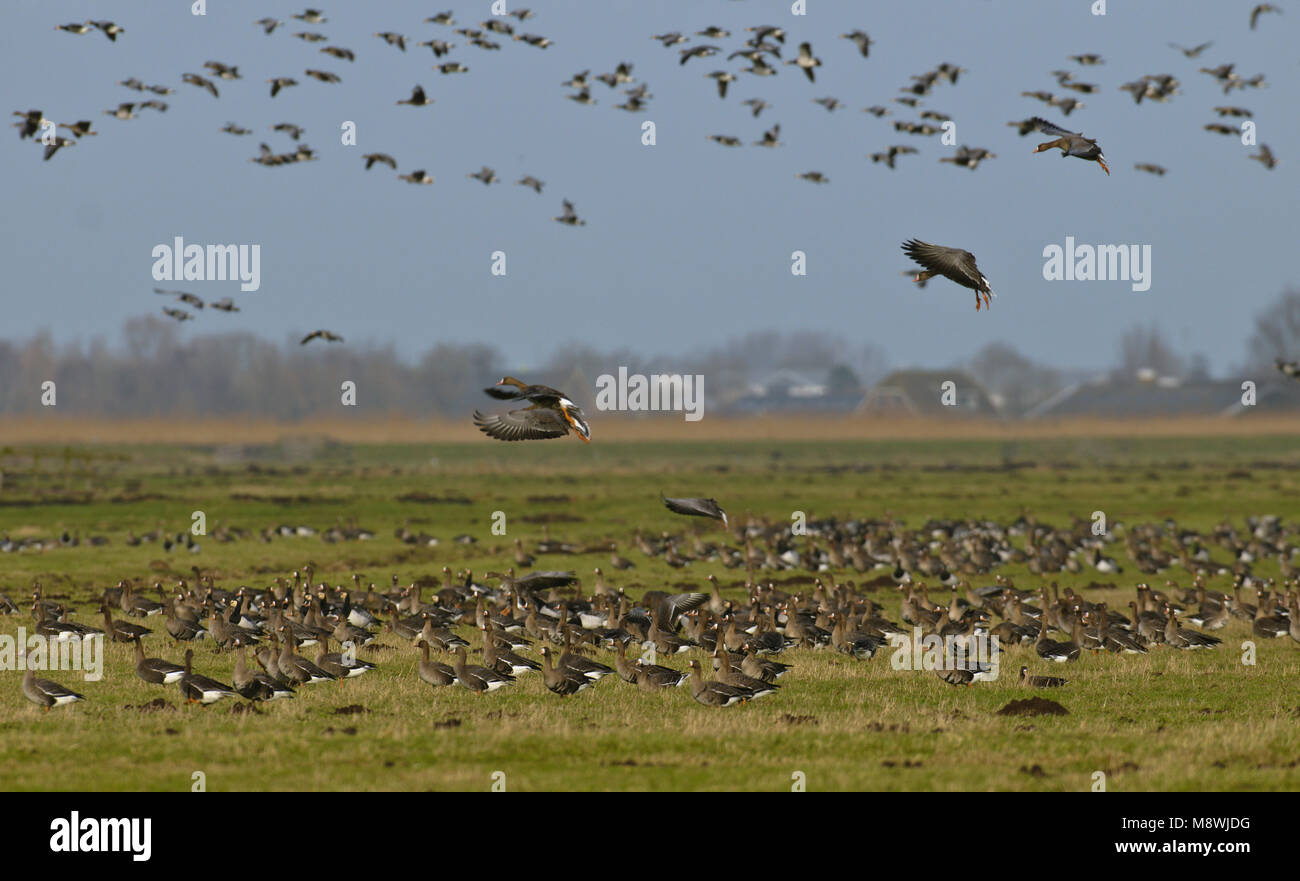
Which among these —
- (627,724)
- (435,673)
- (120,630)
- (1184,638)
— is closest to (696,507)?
(627,724)

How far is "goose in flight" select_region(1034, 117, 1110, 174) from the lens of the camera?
74.2 feet

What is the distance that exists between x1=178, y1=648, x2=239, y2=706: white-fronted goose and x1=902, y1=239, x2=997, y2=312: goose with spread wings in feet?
36.2

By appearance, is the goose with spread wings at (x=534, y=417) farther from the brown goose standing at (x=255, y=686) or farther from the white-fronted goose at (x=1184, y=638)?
the white-fronted goose at (x=1184, y=638)

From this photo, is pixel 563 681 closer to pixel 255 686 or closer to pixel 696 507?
pixel 696 507

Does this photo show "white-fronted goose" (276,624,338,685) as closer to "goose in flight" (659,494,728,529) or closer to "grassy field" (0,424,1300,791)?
"grassy field" (0,424,1300,791)

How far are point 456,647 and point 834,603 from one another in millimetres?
7683

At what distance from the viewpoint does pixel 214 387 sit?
175 meters

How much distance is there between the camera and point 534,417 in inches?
819

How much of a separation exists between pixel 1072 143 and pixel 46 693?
682 inches

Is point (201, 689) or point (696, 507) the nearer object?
point (201, 689)

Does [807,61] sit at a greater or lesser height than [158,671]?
greater
